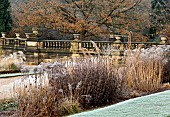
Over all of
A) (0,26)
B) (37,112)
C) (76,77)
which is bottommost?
(37,112)

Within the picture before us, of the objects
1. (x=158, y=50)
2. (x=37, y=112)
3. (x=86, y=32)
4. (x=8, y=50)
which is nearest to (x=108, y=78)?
(x=37, y=112)

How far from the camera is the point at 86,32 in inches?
1282

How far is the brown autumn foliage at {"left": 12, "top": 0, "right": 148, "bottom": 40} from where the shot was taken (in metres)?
31.1

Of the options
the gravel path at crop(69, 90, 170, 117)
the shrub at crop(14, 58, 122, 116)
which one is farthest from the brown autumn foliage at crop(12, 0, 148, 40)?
the gravel path at crop(69, 90, 170, 117)

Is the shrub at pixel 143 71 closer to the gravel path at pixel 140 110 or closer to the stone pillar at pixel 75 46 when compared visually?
the gravel path at pixel 140 110

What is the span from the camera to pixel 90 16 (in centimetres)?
3250

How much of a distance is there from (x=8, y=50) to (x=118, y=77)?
23.9m

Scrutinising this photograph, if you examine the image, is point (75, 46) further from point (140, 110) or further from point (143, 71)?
point (140, 110)

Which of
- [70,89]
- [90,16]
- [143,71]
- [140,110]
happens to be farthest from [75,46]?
[140,110]

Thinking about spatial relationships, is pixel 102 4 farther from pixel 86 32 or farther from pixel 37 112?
Answer: pixel 37 112

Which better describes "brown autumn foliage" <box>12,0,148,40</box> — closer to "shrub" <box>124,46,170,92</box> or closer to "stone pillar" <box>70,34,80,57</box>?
"stone pillar" <box>70,34,80,57</box>

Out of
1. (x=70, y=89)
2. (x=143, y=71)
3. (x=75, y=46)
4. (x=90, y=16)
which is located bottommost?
(x=70, y=89)

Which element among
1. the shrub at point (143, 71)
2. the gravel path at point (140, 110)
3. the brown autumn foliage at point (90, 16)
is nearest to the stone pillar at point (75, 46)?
the brown autumn foliage at point (90, 16)

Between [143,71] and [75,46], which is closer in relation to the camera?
[143,71]
